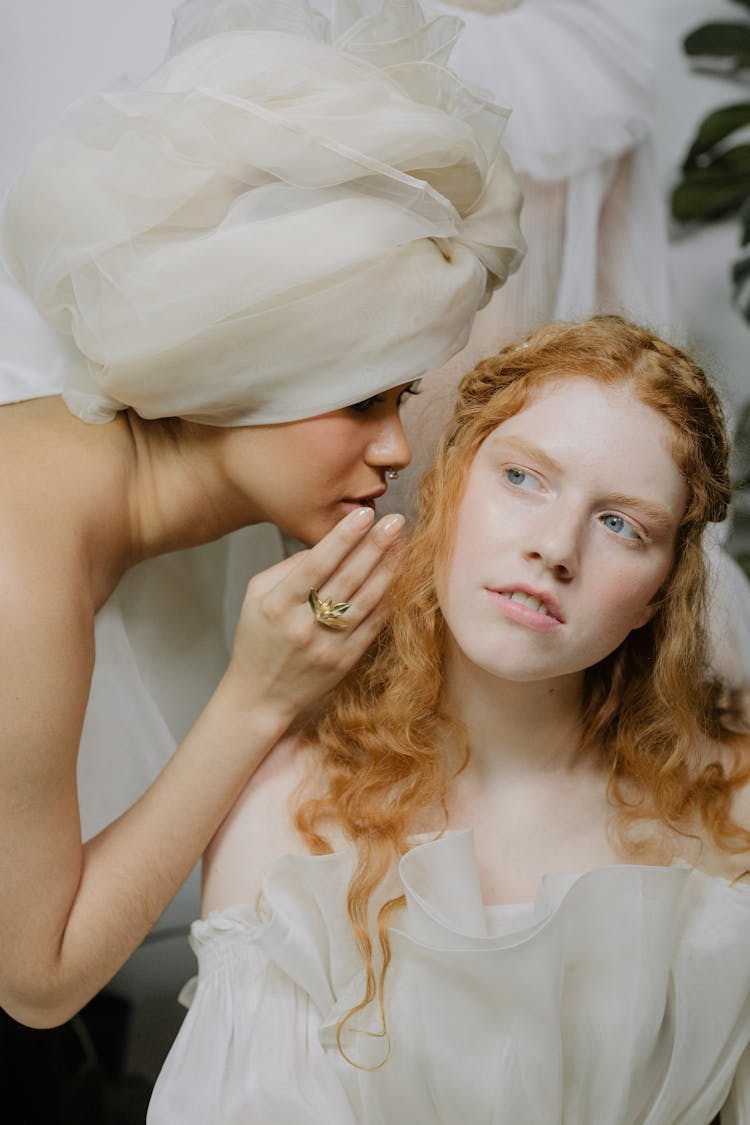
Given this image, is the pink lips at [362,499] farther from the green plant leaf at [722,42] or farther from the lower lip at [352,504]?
the green plant leaf at [722,42]

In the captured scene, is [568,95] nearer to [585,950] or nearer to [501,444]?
[501,444]

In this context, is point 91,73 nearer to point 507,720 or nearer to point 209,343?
point 209,343

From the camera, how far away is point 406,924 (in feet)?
4.39

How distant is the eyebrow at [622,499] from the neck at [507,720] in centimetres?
23

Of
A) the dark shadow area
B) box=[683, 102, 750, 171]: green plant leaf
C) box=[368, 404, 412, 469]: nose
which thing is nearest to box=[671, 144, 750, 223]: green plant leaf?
box=[683, 102, 750, 171]: green plant leaf

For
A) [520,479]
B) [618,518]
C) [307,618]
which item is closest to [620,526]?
[618,518]

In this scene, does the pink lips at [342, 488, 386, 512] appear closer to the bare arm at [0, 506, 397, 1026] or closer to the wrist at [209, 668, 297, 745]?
the bare arm at [0, 506, 397, 1026]

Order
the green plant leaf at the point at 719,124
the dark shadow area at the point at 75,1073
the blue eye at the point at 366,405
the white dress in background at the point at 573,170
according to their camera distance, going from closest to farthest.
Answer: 1. the blue eye at the point at 366,405
2. the dark shadow area at the point at 75,1073
3. the white dress in background at the point at 573,170
4. the green plant leaf at the point at 719,124

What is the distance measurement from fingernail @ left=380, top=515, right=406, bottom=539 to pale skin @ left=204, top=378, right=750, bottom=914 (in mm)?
86

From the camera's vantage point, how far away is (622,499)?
128cm

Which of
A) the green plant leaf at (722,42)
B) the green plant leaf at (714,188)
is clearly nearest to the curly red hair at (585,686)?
the green plant leaf at (714,188)

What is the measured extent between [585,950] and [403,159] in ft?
2.94

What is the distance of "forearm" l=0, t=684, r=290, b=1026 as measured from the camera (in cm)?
132

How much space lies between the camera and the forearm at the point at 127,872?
1324mm
